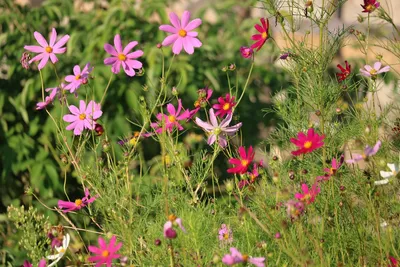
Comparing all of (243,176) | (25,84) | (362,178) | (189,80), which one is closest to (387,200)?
(362,178)

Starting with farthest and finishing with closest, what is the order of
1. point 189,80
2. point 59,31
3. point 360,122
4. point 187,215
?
point 59,31, point 189,80, point 360,122, point 187,215

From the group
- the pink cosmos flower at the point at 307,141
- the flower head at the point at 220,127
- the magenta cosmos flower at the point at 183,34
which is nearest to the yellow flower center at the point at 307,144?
the pink cosmos flower at the point at 307,141

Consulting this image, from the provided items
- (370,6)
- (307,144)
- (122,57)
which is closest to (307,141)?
(307,144)

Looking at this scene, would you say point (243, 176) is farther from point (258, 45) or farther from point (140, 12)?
point (140, 12)

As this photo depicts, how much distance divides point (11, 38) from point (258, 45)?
1.69 m

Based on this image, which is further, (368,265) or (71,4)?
(71,4)

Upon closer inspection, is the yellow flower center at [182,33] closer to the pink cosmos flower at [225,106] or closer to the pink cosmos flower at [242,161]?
the pink cosmos flower at [225,106]

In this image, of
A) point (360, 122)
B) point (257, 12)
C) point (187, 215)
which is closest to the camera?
point (187, 215)

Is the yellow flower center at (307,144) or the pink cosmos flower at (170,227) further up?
the yellow flower center at (307,144)

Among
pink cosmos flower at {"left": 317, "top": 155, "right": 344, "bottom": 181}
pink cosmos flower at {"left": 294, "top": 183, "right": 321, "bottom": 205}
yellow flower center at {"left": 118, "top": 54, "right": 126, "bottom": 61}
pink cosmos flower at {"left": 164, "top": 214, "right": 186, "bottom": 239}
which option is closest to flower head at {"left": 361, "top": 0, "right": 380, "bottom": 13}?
pink cosmos flower at {"left": 317, "top": 155, "right": 344, "bottom": 181}

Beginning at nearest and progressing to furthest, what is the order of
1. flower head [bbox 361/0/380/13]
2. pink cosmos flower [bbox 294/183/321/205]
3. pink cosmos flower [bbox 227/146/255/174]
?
1. pink cosmos flower [bbox 294/183/321/205]
2. pink cosmos flower [bbox 227/146/255/174]
3. flower head [bbox 361/0/380/13]

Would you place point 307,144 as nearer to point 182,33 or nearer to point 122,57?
point 182,33

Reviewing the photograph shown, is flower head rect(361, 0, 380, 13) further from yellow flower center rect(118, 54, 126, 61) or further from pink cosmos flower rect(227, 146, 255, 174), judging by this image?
yellow flower center rect(118, 54, 126, 61)

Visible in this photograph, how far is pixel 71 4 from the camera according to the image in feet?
12.0
